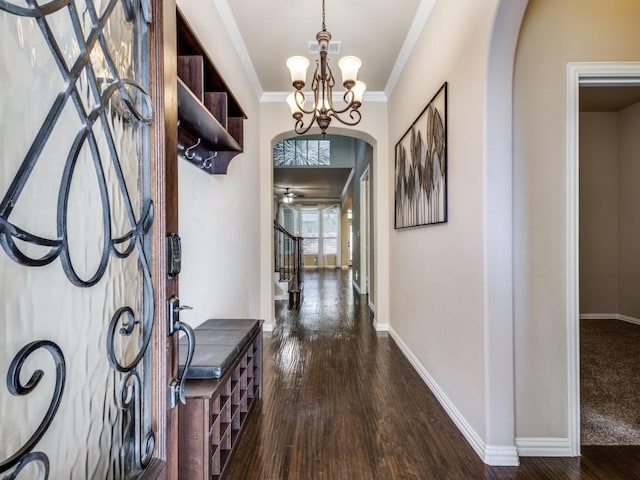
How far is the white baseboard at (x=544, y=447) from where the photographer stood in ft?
5.75

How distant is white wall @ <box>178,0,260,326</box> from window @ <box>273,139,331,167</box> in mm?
2714

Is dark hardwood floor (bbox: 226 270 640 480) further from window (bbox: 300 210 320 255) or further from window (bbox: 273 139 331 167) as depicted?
window (bbox: 300 210 320 255)

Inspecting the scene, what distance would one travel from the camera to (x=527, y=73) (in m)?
1.78

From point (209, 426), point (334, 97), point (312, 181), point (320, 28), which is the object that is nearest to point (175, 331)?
point (209, 426)

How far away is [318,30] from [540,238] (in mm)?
2440

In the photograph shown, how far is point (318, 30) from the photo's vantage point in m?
2.85

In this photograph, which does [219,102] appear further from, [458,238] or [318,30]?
[458,238]

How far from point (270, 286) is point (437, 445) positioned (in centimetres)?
274

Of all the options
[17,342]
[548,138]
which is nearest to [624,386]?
[548,138]

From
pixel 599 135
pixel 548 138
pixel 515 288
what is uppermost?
pixel 599 135

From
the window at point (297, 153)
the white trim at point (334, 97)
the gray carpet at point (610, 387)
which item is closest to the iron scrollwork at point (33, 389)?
the gray carpet at point (610, 387)

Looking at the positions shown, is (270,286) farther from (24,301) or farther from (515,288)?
(24,301)

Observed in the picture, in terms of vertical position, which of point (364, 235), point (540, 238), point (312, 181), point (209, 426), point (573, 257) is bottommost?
point (209, 426)

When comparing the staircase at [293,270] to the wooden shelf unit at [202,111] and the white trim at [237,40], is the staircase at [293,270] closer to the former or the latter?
the white trim at [237,40]
